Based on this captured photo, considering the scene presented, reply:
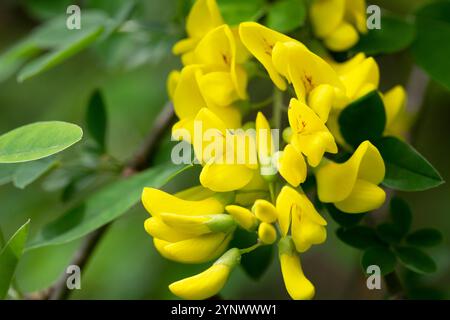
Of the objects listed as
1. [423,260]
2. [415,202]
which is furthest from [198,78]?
[415,202]

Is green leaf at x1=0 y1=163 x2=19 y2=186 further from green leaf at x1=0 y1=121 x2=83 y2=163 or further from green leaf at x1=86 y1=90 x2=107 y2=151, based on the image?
green leaf at x1=86 y1=90 x2=107 y2=151

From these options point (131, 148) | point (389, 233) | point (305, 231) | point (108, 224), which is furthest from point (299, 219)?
point (131, 148)

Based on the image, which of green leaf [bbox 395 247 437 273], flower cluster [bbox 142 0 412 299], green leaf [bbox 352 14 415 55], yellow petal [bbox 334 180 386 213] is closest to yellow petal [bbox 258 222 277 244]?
flower cluster [bbox 142 0 412 299]

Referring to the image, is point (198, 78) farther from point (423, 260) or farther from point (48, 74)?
point (48, 74)

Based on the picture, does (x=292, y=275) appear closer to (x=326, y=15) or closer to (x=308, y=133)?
(x=308, y=133)

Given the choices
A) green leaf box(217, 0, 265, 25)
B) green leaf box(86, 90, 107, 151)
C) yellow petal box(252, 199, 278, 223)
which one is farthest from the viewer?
green leaf box(86, 90, 107, 151)

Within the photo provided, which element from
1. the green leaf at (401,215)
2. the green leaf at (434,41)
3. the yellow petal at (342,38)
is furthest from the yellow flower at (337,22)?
A: the green leaf at (401,215)
